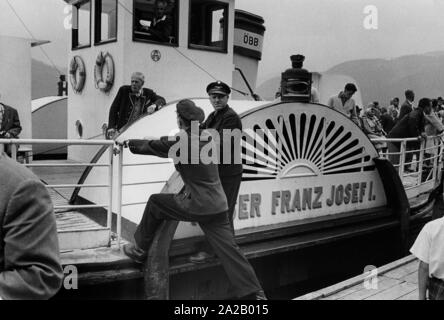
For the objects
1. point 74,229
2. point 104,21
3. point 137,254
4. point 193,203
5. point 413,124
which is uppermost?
point 104,21

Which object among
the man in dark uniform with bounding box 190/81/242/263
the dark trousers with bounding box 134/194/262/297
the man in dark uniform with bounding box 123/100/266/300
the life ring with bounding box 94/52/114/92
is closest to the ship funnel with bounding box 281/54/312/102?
the man in dark uniform with bounding box 190/81/242/263

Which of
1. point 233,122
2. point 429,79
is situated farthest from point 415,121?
point 429,79

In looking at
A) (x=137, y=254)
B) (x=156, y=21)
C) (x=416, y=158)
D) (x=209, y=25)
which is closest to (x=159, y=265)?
(x=137, y=254)

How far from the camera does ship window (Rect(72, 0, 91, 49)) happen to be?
675cm

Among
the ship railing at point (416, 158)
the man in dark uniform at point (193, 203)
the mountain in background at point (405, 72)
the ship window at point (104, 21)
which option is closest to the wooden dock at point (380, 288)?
the man in dark uniform at point (193, 203)

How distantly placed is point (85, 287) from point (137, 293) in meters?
0.42

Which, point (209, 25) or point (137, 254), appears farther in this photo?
point (209, 25)

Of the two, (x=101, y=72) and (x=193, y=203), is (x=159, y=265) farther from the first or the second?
(x=101, y=72)

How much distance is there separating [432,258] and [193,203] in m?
1.60

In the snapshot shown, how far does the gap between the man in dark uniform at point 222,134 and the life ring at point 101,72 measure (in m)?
2.64

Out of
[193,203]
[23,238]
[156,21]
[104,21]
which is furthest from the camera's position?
[104,21]

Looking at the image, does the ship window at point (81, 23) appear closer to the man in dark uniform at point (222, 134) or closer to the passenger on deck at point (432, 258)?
the man in dark uniform at point (222, 134)

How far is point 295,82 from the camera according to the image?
15.6ft
